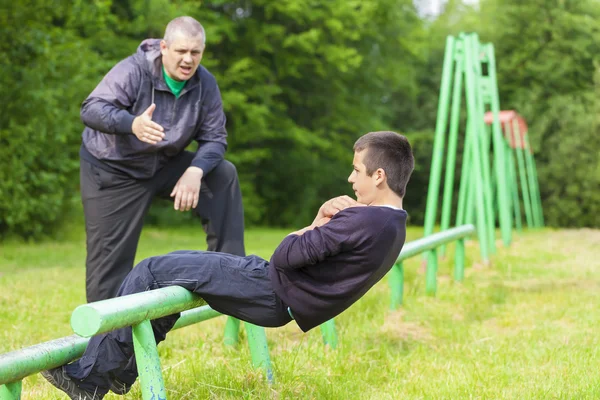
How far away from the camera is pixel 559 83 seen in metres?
31.2

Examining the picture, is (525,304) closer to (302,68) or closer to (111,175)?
(111,175)

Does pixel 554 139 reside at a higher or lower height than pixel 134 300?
higher

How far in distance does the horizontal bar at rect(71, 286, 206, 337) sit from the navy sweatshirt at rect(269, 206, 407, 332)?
0.39 metres

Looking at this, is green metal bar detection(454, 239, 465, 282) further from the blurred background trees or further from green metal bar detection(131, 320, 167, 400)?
the blurred background trees

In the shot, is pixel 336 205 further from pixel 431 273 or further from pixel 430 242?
pixel 431 273

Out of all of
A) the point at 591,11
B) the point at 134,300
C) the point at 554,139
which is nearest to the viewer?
the point at 134,300

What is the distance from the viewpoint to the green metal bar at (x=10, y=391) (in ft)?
9.29

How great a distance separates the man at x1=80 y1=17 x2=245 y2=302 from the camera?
4945mm

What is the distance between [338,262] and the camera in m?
3.49

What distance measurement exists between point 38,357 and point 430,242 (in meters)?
4.23

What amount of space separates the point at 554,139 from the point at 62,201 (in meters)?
19.5

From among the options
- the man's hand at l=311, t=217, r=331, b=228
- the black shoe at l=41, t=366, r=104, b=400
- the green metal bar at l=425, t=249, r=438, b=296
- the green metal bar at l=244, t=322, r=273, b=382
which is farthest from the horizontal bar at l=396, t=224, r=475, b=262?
the black shoe at l=41, t=366, r=104, b=400

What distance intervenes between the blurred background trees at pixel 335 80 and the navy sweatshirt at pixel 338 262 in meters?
11.1

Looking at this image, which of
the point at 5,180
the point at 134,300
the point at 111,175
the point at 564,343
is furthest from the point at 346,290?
the point at 5,180
